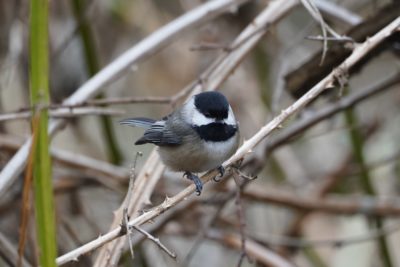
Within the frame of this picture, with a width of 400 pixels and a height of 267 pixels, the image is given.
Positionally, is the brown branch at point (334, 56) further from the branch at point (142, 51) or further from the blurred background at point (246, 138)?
the branch at point (142, 51)

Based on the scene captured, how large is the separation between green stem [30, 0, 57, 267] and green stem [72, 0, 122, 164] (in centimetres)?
182

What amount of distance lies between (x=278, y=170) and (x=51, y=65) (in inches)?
58.5

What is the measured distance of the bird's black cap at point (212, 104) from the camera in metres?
2.31

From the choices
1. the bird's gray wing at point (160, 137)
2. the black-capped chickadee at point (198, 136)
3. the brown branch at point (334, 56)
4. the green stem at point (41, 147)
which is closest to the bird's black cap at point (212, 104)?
the black-capped chickadee at point (198, 136)

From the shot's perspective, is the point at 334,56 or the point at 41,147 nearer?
the point at 41,147

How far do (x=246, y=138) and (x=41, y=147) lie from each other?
272 centimetres

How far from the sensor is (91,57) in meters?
3.28

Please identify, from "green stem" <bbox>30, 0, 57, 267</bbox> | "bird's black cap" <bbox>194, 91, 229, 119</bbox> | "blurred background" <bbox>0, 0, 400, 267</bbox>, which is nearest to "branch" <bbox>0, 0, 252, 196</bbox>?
"blurred background" <bbox>0, 0, 400, 267</bbox>

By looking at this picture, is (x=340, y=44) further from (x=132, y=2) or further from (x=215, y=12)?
(x=132, y=2)

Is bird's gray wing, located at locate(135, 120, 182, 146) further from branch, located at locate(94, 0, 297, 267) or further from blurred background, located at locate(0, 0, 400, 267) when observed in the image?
blurred background, located at locate(0, 0, 400, 267)

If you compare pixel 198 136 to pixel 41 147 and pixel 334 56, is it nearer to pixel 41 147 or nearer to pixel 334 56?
pixel 334 56

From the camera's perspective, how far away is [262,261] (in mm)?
2986

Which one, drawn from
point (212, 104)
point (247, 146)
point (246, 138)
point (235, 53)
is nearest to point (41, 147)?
point (247, 146)

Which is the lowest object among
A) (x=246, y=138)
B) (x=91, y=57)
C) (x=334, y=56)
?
(x=334, y=56)
